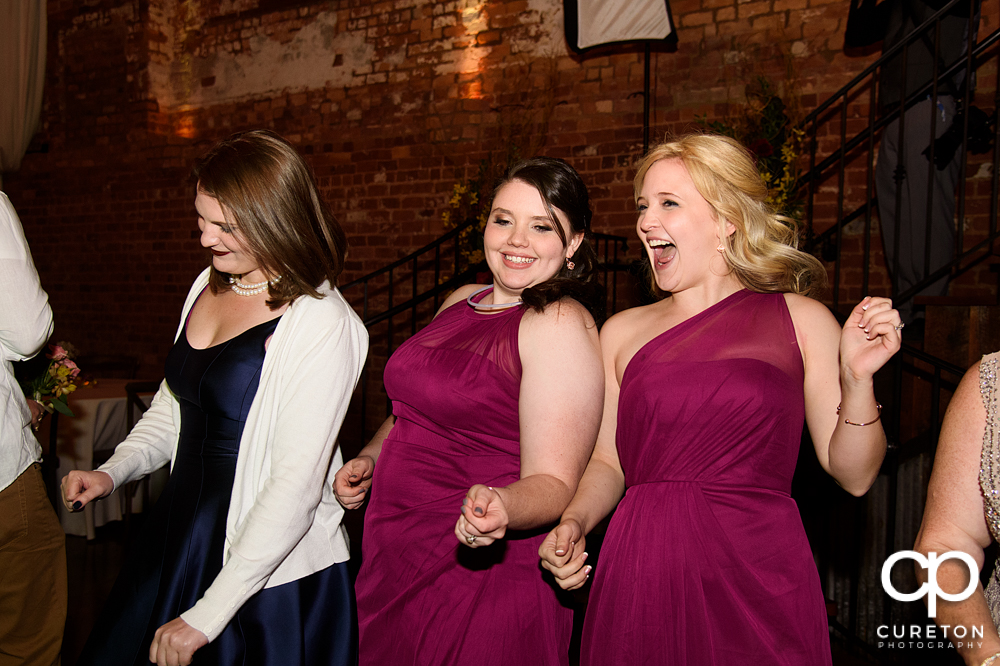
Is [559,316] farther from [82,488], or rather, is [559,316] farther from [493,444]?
[82,488]

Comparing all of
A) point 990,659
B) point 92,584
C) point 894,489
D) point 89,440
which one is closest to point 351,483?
point 990,659

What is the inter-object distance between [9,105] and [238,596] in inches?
106

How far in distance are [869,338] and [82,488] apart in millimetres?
1569

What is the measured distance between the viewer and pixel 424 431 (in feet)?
5.27

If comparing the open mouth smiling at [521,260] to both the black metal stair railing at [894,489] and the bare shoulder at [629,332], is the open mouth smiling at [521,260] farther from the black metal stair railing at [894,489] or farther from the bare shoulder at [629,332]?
the black metal stair railing at [894,489]

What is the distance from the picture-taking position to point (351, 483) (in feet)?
5.23

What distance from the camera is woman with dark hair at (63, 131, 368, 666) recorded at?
4.41 ft

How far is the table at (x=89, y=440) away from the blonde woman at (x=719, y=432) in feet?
11.7

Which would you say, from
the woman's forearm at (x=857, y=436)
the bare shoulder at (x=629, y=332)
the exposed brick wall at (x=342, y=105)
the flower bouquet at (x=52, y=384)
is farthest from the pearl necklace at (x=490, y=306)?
the exposed brick wall at (x=342, y=105)

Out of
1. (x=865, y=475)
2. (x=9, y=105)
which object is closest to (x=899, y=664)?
(x=865, y=475)

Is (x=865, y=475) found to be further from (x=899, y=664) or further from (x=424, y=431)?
(x=899, y=664)

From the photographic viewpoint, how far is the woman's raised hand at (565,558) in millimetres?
1214

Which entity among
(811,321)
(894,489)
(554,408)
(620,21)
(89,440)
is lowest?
(89,440)

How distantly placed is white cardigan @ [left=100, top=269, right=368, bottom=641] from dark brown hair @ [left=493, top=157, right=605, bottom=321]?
42 cm
